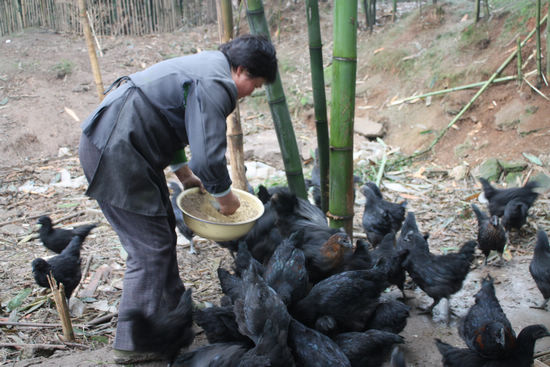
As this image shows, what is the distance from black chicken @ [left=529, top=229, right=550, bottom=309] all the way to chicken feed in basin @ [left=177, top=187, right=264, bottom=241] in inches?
109

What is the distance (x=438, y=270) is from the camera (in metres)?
4.04

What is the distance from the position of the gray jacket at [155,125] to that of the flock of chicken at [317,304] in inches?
33.4

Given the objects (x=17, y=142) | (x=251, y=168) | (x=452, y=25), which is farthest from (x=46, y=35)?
(x=452, y=25)

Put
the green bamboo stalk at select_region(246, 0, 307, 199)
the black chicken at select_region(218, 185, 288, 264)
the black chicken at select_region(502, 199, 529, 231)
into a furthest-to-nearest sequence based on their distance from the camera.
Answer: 1. the black chicken at select_region(502, 199, 529, 231)
2. the black chicken at select_region(218, 185, 288, 264)
3. the green bamboo stalk at select_region(246, 0, 307, 199)

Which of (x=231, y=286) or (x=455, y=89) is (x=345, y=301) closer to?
(x=231, y=286)

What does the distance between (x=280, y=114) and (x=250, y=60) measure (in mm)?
1647

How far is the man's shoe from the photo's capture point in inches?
126

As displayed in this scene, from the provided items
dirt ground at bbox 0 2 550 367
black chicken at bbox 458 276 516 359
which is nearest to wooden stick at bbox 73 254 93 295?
dirt ground at bbox 0 2 550 367

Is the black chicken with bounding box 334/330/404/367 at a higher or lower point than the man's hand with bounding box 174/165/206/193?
lower

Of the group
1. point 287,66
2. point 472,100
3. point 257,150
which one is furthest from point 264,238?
point 287,66

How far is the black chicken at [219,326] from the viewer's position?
3.31 metres

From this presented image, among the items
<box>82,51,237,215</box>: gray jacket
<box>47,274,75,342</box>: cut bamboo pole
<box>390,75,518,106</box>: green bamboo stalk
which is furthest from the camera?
<box>390,75,518,106</box>: green bamboo stalk

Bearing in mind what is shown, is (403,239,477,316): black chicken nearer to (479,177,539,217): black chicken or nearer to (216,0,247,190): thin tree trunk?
(479,177,539,217): black chicken

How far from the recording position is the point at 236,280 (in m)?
3.90
